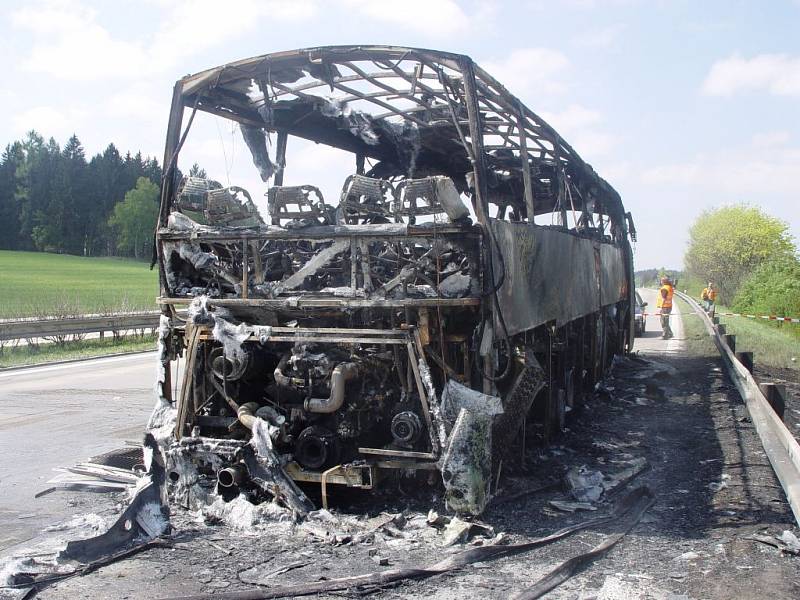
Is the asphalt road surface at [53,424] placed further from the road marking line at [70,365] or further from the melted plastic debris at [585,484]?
the melted plastic debris at [585,484]

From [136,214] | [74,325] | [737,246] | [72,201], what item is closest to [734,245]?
[737,246]

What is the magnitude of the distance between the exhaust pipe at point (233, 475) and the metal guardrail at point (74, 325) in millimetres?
13973

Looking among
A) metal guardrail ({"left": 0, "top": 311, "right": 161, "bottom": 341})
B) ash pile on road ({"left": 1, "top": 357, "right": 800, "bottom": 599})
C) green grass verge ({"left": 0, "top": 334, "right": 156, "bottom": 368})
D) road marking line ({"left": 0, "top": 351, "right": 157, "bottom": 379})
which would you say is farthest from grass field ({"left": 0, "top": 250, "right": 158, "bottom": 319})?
ash pile on road ({"left": 1, "top": 357, "right": 800, "bottom": 599})

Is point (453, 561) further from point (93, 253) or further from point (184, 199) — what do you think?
point (93, 253)

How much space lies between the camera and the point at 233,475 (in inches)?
221

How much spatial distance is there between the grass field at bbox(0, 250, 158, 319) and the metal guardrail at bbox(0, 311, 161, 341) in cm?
95

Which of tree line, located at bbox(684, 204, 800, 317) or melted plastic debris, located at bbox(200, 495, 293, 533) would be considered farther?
tree line, located at bbox(684, 204, 800, 317)

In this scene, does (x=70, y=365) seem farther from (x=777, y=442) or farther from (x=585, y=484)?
(x=777, y=442)

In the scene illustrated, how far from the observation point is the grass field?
73.3ft

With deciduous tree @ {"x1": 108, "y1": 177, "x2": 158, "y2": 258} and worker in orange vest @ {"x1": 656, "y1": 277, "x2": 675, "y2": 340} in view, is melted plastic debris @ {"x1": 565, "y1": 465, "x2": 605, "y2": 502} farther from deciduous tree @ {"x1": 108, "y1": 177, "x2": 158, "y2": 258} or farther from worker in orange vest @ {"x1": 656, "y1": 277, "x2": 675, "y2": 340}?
deciduous tree @ {"x1": 108, "y1": 177, "x2": 158, "y2": 258}

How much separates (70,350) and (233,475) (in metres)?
15.5

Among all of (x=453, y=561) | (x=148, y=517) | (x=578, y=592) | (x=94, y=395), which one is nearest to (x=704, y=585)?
(x=578, y=592)

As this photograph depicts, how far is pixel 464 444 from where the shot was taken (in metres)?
5.31

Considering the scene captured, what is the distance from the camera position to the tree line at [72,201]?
91688 millimetres
